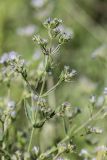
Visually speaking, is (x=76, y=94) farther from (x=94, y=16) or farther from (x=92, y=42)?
(x=94, y=16)

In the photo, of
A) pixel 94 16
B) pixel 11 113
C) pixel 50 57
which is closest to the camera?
pixel 50 57

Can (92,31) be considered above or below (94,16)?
below

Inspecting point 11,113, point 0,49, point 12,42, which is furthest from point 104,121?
point 12,42

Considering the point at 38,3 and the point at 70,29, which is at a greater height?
the point at 38,3

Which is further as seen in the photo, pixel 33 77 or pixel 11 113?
pixel 33 77

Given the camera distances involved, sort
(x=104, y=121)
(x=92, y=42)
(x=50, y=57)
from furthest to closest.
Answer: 1. (x=92, y=42)
2. (x=104, y=121)
3. (x=50, y=57)

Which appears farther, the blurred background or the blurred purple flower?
the blurred purple flower

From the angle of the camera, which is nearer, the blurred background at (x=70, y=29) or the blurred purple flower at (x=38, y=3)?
the blurred background at (x=70, y=29)

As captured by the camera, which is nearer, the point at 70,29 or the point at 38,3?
the point at 70,29
